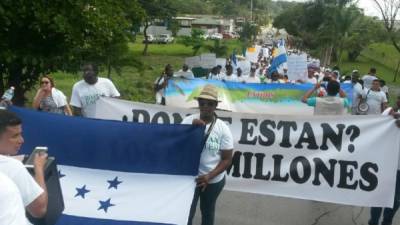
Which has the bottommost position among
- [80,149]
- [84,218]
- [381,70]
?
[381,70]

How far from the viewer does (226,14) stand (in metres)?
131

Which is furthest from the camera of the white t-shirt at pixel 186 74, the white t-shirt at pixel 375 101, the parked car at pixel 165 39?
the parked car at pixel 165 39

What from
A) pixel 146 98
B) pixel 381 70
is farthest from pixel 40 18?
pixel 381 70

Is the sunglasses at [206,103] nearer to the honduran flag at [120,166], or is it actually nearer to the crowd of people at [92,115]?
the crowd of people at [92,115]

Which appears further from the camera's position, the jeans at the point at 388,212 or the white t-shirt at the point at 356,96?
the white t-shirt at the point at 356,96

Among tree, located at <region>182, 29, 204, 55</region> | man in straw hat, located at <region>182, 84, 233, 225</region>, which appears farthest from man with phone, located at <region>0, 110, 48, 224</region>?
tree, located at <region>182, 29, 204, 55</region>

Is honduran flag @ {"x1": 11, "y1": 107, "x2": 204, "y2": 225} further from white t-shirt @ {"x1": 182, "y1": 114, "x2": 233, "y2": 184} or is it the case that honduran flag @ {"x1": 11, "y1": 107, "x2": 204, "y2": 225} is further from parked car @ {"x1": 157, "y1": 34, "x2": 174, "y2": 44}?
parked car @ {"x1": 157, "y1": 34, "x2": 174, "y2": 44}

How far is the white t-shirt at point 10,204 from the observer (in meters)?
2.69

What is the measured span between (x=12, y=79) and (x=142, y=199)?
23.0 feet

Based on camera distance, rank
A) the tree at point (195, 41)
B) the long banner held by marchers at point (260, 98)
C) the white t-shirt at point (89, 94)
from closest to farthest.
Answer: the white t-shirt at point (89, 94)
the long banner held by marchers at point (260, 98)
the tree at point (195, 41)

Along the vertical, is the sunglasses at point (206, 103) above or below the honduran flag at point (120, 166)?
above

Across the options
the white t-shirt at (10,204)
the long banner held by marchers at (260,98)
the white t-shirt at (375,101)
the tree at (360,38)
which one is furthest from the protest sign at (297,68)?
the tree at (360,38)

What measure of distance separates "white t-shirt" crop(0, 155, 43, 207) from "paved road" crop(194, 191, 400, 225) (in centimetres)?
354

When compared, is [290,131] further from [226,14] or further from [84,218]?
[226,14]
